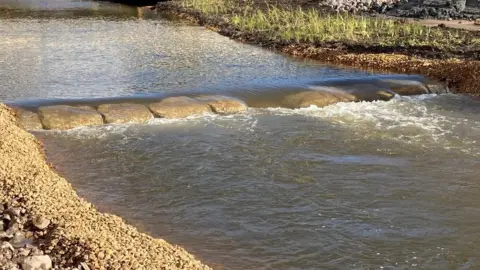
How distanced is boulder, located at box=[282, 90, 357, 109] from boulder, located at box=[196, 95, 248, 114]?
37.2 inches

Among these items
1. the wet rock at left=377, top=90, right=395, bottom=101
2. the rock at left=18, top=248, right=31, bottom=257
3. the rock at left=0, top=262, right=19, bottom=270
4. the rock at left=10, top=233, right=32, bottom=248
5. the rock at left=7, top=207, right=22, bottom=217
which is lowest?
the wet rock at left=377, top=90, right=395, bottom=101

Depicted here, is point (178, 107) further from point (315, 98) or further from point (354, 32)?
point (354, 32)

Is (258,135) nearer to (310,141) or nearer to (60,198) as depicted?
(310,141)

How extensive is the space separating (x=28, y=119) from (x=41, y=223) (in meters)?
4.73

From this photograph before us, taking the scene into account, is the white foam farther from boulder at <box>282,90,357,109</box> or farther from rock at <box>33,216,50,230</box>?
rock at <box>33,216,50,230</box>

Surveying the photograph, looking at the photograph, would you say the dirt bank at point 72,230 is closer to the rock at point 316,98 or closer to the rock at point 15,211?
the rock at point 15,211

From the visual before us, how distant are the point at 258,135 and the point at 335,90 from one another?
3336 millimetres

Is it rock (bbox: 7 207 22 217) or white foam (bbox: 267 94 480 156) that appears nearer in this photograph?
rock (bbox: 7 207 22 217)

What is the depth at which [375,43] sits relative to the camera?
17844 millimetres

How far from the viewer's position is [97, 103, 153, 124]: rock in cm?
1013

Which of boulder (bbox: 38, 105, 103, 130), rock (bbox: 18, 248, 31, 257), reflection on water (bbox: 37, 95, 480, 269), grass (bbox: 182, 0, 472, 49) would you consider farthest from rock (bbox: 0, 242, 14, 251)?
grass (bbox: 182, 0, 472, 49)

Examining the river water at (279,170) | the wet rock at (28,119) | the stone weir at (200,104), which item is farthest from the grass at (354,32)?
the wet rock at (28,119)

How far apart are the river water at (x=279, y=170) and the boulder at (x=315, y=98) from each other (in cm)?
31

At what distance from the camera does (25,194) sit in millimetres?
6266
